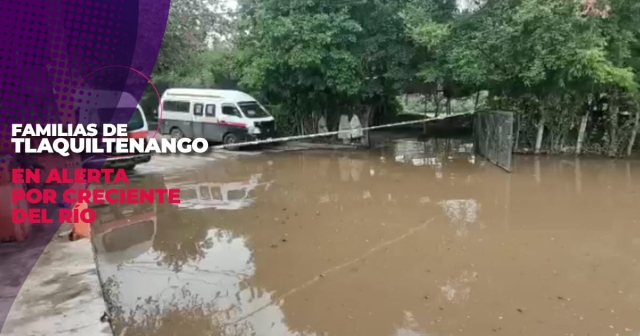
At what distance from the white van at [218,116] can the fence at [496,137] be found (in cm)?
556

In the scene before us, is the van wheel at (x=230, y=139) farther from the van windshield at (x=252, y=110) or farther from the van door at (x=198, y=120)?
the van door at (x=198, y=120)

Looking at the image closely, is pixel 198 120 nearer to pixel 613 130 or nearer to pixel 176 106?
pixel 176 106

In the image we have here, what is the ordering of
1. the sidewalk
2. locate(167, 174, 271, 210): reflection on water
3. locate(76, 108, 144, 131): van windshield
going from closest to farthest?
the sidewalk < locate(167, 174, 271, 210): reflection on water < locate(76, 108, 144, 131): van windshield

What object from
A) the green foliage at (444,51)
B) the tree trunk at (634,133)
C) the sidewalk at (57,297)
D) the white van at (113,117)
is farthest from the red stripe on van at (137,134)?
the tree trunk at (634,133)

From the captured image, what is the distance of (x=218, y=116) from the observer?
1356 cm

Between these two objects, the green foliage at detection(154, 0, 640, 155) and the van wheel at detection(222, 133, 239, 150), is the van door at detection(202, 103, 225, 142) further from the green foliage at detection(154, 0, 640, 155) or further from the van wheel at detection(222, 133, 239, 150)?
the green foliage at detection(154, 0, 640, 155)

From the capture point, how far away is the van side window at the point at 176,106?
14242mm

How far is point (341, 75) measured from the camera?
11.5 meters

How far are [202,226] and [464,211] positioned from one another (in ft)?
11.6

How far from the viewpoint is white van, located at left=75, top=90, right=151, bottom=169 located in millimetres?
8508

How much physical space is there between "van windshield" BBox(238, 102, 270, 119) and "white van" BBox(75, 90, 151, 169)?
3.80m

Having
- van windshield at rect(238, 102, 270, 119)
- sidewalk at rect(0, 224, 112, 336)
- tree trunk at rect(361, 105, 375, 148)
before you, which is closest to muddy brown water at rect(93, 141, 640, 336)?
sidewalk at rect(0, 224, 112, 336)
